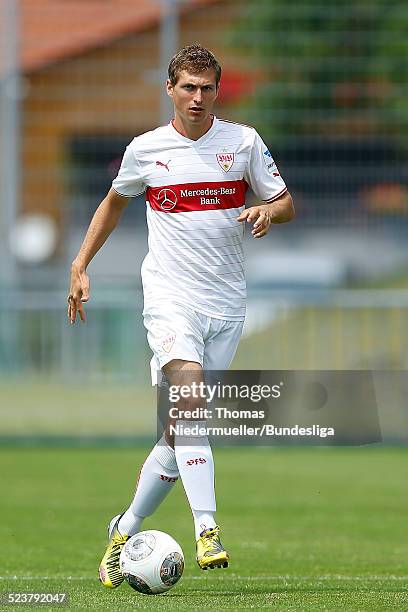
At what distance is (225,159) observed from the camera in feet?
22.7

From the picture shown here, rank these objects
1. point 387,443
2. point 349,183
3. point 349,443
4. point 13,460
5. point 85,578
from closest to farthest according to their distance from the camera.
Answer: point 349,443 → point 85,578 → point 387,443 → point 13,460 → point 349,183

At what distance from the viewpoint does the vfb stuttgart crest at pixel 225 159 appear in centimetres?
692

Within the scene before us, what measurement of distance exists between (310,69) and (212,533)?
10475 mm

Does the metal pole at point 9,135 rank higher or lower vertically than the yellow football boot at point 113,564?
higher

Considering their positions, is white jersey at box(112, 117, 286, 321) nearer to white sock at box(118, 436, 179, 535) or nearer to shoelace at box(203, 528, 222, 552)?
white sock at box(118, 436, 179, 535)

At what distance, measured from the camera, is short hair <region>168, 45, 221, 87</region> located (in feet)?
22.2

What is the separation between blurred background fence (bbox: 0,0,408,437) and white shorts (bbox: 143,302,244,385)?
7.99 meters

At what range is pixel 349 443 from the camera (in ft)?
23.0

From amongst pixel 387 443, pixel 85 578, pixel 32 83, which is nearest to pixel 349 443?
pixel 85 578

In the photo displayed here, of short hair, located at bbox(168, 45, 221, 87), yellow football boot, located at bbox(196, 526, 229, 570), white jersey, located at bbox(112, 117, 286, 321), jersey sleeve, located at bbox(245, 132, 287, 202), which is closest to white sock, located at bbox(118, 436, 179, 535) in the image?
yellow football boot, located at bbox(196, 526, 229, 570)

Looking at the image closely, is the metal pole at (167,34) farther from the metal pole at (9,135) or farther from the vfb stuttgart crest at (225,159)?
the vfb stuttgart crest at (225,159)

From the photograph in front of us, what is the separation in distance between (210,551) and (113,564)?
0.76 m

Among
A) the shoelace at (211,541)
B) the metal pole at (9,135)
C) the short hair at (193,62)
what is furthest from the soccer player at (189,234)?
the metal pole at (9,135)

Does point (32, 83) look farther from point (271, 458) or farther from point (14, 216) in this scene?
point (271, 458)
